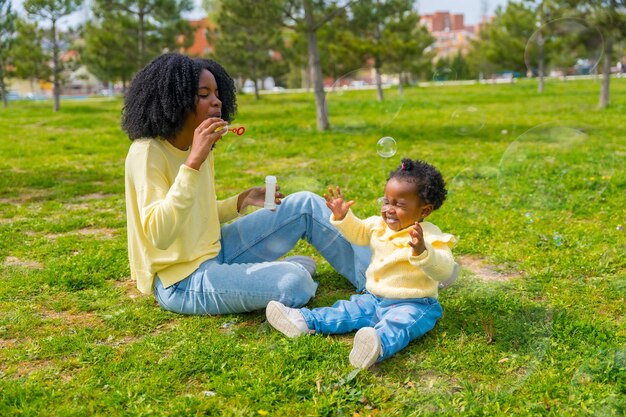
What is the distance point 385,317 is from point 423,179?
717 millimetres

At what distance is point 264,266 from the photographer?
3516 mm

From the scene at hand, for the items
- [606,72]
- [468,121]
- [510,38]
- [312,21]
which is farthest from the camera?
[510,38]

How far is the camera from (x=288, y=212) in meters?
3.86

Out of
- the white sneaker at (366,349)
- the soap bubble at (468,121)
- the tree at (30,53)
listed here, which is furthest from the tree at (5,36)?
the white sneaker at (366,349)

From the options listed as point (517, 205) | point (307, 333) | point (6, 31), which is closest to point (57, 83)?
point (6, 31)

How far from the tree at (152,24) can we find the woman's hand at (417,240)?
20.5m

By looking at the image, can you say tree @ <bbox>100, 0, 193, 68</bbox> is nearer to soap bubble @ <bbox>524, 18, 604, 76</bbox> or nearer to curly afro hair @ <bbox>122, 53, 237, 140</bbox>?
soap bubble @ <bbox>524, 18, 604, 76</bbox>

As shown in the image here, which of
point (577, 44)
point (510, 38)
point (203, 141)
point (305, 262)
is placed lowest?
point (305, 262)

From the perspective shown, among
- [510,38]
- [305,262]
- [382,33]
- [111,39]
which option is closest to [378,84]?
[382,33]

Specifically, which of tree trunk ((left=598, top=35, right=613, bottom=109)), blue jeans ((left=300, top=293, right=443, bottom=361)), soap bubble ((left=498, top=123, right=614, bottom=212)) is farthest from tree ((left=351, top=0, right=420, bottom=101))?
blue jeans ((left=300, top=293, right=443, bottom=361))

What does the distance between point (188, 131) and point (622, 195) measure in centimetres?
461

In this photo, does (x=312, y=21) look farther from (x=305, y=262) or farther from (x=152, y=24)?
(x=152, y=24)

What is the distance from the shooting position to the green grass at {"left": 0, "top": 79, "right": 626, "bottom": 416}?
2.74 m

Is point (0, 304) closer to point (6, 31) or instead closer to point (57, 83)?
point (57, 83)
